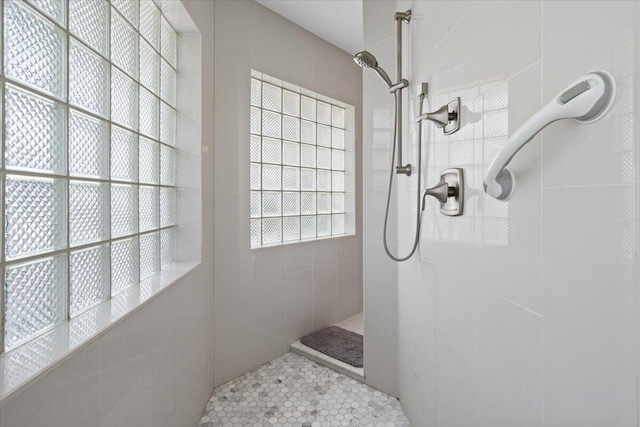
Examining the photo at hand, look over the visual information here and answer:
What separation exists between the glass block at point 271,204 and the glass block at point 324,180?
0.50 meters

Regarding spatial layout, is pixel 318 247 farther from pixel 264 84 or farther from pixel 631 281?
pixel 631 281

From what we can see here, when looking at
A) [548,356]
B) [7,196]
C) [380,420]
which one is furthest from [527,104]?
[380,420]

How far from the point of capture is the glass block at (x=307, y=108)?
9.09ft

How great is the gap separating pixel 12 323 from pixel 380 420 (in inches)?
65.0

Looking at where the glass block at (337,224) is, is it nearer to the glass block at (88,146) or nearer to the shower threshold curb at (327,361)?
the shower threshold curb at (327,361)

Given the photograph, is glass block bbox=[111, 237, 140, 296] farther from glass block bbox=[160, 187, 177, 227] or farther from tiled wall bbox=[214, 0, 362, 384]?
tiled wall bbox=[214, 0, 362, 384]

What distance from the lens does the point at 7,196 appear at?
770mm

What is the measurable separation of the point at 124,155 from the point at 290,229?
1561 millimetres

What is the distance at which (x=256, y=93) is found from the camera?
238cm

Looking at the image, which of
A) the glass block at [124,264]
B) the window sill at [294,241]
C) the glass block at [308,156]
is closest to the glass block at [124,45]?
the glass block at [124,264]

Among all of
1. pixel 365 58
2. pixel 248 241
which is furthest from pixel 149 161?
pixel 365 58

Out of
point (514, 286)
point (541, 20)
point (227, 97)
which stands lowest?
point (514, 286)

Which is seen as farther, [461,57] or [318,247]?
[318,247]

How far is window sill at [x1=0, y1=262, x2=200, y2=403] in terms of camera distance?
2.10 feet
